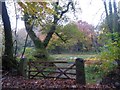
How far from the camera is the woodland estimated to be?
2844 mm

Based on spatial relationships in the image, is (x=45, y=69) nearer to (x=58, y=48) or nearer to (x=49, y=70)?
(x=49, y=70)

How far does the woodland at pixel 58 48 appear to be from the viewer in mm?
2844

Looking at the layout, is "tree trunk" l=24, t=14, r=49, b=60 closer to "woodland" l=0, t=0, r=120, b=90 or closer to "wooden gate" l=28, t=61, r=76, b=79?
"woodland" l=0, t=0, r=120, b=90

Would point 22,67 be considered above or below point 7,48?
below

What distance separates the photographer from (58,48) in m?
5.84

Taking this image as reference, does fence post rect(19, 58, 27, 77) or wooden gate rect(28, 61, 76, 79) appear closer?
fence post rect(19, 58, 27, 77)

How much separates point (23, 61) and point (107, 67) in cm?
153

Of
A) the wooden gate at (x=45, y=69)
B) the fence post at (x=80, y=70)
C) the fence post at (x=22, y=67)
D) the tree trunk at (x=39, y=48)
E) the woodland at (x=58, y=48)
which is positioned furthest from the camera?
the tree trunk at (x=39, y=48)

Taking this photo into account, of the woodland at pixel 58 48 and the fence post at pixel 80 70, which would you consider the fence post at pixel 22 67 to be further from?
the fence post at pixel 80 70

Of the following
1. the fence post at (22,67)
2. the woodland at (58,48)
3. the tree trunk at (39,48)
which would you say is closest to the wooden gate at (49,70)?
the woodland at (58,48)

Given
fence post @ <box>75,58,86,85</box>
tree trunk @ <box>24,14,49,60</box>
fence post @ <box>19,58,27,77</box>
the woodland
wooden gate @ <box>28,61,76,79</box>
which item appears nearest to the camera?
the woodland

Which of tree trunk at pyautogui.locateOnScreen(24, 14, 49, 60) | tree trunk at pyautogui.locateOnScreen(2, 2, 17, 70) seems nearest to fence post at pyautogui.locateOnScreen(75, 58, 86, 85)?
tree trunk at pyautogui.locateOnScreen(2, 2, 17, 70)

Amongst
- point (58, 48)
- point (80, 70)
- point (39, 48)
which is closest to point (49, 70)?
point (80, 70)

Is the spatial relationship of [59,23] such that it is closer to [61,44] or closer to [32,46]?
[61,44]
